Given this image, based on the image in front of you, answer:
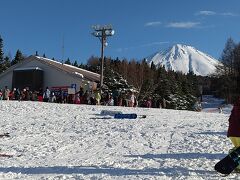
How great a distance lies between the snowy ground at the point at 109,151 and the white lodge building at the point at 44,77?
36.0 metres

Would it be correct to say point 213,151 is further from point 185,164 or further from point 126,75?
point 126,75

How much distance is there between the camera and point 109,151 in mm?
10250

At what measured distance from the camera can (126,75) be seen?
3201 inches

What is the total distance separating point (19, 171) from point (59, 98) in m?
28.9

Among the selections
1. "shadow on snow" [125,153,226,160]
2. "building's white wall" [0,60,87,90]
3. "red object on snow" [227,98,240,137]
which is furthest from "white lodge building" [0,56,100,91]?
"red object on snow" [227,98,240,137]

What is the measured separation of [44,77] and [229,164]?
163 feet

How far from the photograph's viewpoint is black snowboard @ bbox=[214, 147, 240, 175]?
7139 mm

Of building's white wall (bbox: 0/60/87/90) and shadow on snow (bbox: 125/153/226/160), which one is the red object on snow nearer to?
shadow on snow (bbox: 125/153/226/160)

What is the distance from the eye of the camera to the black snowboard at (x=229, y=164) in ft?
23.4

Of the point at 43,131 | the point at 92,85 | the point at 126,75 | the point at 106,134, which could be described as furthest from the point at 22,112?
the point at 126,75

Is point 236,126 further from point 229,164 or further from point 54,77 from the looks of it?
point 54,77

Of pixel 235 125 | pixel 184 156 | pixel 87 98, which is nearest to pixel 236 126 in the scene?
pixel 235 125

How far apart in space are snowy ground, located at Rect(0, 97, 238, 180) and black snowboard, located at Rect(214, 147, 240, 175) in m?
0.16

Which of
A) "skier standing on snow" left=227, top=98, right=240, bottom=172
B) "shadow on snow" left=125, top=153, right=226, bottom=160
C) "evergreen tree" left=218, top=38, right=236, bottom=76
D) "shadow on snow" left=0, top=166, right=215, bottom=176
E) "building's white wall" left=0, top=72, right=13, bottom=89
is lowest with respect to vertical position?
"shadow on snow" left=0, top=166, right=215, bottom=176
